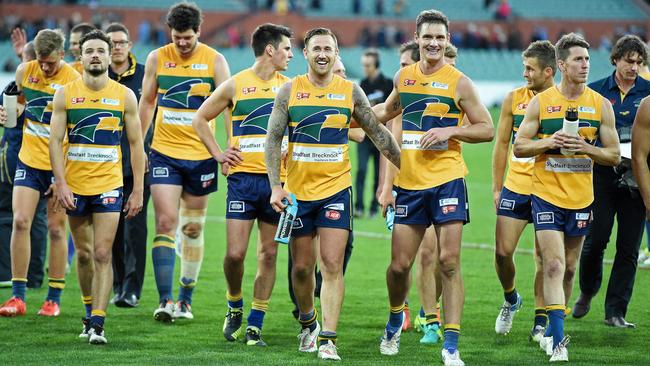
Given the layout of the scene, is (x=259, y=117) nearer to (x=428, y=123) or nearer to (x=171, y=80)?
(x=171, y=80)

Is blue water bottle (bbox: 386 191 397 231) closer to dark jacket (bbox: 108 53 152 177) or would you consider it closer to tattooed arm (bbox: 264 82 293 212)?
tattooed arm (bbox: 264 82 293 212)

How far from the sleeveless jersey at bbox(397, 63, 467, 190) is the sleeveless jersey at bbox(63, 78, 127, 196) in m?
2.33

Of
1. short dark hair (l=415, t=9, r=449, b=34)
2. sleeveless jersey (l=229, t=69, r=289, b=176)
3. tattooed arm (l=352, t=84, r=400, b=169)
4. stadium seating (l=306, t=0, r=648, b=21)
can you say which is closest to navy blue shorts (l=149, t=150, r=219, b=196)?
sleeveless jersey (l=229, t=69, r=289, b=176)

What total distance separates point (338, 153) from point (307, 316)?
132 centimetres

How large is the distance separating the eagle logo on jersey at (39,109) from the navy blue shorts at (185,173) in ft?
3.67

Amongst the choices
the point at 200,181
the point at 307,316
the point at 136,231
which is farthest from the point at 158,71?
the point at 307,316

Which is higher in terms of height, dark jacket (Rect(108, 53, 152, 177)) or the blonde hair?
the blonde hair

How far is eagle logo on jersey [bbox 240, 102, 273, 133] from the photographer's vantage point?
872 cm

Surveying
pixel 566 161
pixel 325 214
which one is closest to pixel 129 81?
pixel 325 214

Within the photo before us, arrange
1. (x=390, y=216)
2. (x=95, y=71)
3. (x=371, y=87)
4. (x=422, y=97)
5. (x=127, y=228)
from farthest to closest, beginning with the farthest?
(x=371, y=87) → (x=127, y=228) → (x=95, y=71) → (x=390, y=216) → (x=422, y=97)

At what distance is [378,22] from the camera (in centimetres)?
4703

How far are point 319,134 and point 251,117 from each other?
3.08ft

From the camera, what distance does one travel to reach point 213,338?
29.2ft

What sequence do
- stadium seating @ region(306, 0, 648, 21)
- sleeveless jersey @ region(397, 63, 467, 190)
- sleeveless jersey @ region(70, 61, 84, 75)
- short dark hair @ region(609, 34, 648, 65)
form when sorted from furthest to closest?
1. stadium seating @ region(306, 0, 648, 21)
2. sleeveless jersey @ region(70, 61, 84, 75)
3. short dark hair @ region(609, 34, 648, 65)
4. sleeveless jersey @ region(397, 63, 467, 190)
